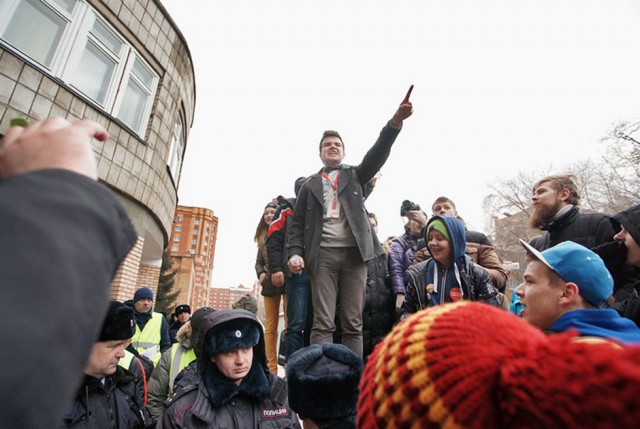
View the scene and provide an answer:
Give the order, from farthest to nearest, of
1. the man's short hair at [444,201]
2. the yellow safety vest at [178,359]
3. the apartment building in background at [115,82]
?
the apartment building in background at [115,82], the man's short hair at [444,201], the yellow safety vest at [178,359]

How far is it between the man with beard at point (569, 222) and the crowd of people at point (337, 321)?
0.04ft

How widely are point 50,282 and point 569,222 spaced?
11.0 feet

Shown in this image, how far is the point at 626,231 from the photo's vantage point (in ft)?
7.24

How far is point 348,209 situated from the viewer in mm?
3238

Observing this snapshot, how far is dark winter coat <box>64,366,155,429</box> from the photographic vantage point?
7.16 feet

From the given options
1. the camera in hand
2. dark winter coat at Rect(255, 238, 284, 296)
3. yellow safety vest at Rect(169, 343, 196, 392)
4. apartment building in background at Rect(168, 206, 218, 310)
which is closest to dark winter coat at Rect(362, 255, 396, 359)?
the camera in hand

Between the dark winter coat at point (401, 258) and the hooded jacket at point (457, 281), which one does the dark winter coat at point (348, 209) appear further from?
the dark winter coat at point (401, 258)

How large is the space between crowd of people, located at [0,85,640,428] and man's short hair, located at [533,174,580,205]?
1cm

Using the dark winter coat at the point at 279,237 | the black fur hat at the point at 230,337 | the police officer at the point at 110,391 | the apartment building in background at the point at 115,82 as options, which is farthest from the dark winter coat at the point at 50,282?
the apartment building in background at the point at 115,82

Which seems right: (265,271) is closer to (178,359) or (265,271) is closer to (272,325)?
(272,325)

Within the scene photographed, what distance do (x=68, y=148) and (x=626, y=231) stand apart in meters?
2.86

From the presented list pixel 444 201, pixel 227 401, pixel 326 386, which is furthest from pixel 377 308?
pixel 326 386

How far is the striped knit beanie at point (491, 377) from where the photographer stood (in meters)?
0.48

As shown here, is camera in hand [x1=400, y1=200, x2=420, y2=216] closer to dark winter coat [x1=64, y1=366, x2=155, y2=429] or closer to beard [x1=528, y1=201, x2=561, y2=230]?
beard [x1=528, y1=201, x2=561, y2=230]
